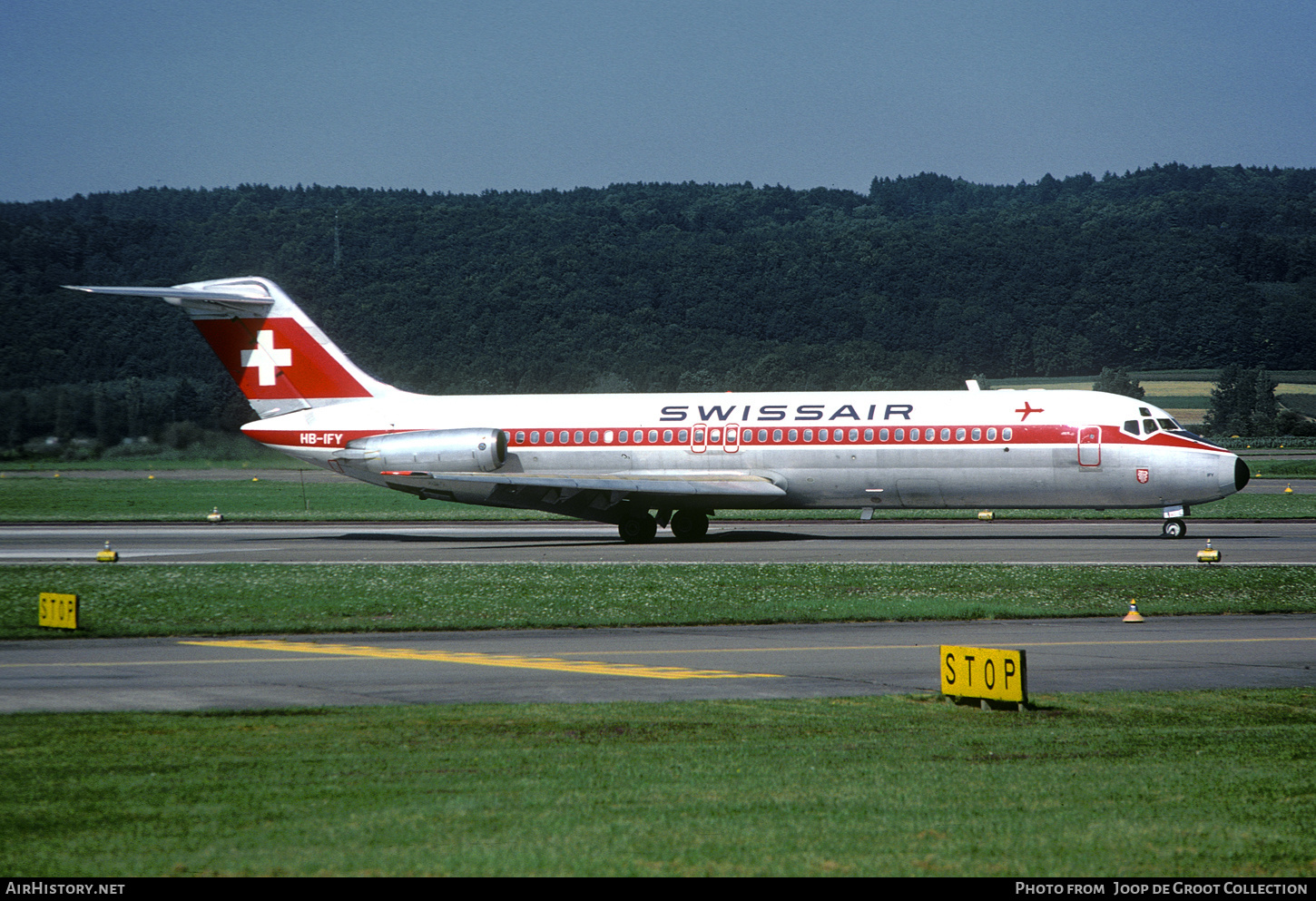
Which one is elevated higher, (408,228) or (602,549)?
(408,228)

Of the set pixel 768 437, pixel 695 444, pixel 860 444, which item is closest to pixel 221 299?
pixel 695 444

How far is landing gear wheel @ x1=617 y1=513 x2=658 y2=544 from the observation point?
124 feet

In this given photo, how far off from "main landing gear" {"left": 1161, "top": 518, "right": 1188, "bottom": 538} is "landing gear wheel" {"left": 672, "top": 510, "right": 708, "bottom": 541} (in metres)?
13.1

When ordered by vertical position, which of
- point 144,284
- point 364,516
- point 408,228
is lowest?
point 364,516

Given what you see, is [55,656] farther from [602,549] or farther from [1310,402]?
[1310,402]

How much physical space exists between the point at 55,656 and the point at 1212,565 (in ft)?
74.9

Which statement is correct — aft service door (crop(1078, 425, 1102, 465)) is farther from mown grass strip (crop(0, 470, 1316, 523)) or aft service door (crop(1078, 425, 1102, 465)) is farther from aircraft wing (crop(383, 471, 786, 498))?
aircraft wing (crop(383, 471, 786, 498))

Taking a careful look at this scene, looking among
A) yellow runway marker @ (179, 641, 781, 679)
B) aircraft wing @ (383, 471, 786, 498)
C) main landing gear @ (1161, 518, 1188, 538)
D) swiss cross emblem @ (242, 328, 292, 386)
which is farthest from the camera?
swiss cross emblem @ (242, 328, 292, 386)

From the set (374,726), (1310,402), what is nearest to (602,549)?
(374,726)

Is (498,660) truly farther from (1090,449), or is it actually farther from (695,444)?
(1090,449)

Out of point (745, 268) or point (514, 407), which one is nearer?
point (514, 407)

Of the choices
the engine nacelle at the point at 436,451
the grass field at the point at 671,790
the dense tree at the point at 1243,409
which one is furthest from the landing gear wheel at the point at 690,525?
the dense tree at the point at 1243,409

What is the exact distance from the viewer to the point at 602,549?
35.2m

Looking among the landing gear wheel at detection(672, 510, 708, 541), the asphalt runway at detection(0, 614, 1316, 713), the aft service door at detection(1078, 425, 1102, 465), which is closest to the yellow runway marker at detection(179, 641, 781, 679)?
the asphalt runway at detection(0, 614, 1316, 713)
